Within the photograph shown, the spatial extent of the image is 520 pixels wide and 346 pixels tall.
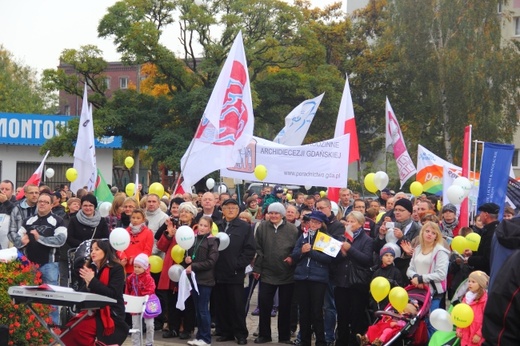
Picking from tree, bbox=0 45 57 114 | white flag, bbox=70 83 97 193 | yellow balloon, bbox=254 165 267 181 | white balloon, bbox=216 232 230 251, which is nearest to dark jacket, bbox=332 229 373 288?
white balloon, bbox=216 232 230 251

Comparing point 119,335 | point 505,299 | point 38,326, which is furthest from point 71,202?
point 505,299

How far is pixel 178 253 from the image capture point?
11562mm

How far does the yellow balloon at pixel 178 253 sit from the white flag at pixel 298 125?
800 centimetres

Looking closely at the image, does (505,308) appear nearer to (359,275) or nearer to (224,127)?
(359,275)

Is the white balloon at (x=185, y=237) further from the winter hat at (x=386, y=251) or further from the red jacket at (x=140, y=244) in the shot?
the winter hat at (x=386, y=251)

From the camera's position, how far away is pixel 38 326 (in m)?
9.57

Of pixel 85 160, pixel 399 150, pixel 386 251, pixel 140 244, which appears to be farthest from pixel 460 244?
pixel 85 160

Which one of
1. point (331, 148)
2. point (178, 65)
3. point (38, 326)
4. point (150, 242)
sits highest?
point (178, 65)

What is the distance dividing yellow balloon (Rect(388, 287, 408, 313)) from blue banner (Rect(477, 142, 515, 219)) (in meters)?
2.60

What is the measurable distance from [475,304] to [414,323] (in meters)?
0.88

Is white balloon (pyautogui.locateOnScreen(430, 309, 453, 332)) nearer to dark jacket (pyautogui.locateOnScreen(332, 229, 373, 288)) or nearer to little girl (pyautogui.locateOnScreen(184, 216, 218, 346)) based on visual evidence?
dark jacket (pyautogui.locateOnScreen(332, 229, 373, 288))

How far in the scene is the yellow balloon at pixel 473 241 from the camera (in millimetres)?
10328

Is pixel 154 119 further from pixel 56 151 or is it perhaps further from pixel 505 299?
pixel 505 299

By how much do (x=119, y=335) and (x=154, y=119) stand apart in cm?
3030
